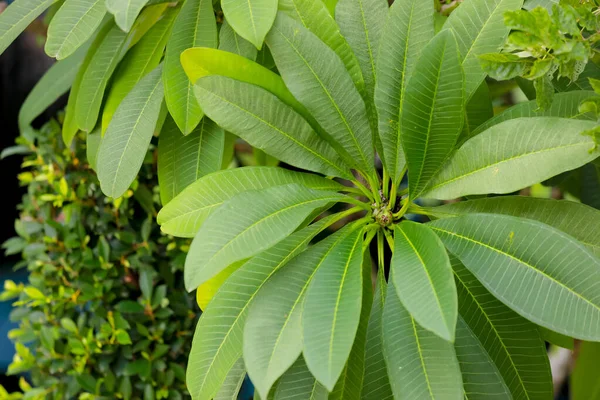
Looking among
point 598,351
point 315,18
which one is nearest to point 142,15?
point 315,18

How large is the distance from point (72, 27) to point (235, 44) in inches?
8.9

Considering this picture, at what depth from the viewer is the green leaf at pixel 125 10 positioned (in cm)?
62

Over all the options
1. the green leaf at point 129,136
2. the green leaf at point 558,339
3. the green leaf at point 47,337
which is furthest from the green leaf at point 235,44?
the green leaf at point 47,337

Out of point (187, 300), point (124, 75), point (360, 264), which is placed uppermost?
point (124, 75)

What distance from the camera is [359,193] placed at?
81cm

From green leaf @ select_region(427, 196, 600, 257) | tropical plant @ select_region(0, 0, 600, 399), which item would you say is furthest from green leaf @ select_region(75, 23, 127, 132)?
green leaf @ select_region(427, 196, 600, 257)

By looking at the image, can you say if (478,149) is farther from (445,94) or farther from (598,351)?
(598,351)

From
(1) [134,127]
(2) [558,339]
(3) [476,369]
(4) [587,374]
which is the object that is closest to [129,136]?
(1) [134,127]

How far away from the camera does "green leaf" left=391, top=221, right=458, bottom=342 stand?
504mm

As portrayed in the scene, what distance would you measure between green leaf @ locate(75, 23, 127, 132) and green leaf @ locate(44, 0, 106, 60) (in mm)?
127

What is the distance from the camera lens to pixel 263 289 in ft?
2.19

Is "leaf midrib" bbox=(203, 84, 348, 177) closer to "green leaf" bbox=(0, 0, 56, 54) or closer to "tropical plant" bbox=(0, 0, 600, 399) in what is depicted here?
"tropical plant" bbox=(0, 0, 600, 399)

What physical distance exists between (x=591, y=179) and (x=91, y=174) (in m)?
1.14

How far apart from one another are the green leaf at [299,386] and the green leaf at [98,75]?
51cm
